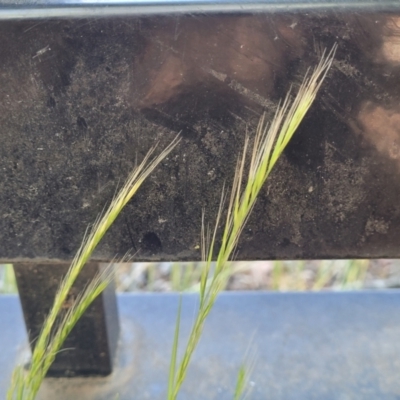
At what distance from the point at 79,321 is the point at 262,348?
0.34 metres

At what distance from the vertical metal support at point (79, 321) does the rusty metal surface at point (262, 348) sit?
0.03 m

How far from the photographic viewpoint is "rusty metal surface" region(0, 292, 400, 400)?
0.96 meters

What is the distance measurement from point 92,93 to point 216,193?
173mm

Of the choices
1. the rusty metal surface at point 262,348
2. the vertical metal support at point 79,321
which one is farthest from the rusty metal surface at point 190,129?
the rusty metal surface at point 262,348

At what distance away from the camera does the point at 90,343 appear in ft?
3.10

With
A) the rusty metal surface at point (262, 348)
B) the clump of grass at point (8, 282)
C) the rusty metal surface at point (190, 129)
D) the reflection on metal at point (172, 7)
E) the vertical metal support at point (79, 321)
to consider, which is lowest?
the clump of grass at point (8, 282)

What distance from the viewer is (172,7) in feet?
1.90

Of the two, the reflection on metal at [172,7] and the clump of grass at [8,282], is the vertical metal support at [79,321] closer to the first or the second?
the reflection on metal at [172,7]

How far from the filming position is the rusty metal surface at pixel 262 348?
96 cm

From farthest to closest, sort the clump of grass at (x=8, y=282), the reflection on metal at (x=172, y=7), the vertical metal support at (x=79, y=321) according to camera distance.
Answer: the clump of grass at (x=8, y=282) < the vertical metal support at (x=79, y=321) < the reflection on metal at (x=172, y=7)

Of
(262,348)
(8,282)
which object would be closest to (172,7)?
(262,348)

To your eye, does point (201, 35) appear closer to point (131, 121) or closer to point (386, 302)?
point (131, 121)

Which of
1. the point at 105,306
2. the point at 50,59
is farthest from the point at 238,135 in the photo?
the point at 105,306

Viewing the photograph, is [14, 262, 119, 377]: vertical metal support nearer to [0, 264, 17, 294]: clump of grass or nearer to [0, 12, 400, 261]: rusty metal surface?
[0, 12, 400, 261]: rusty metal surface
